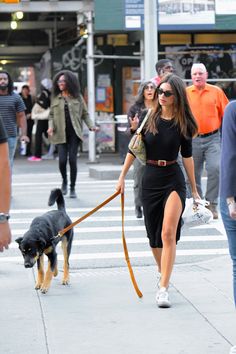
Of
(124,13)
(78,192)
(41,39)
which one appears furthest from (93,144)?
(41,39)

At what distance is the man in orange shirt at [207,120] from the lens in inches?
419

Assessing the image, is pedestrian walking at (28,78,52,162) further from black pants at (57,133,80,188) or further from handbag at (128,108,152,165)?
handbag at (128,108,152,165)

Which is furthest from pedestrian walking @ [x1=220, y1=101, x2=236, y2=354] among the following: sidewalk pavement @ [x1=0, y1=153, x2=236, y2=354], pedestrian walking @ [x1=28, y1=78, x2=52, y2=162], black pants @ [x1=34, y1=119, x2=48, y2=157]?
pedestrian walking @ [x1=28, y1=78, x2=52, y2=162]

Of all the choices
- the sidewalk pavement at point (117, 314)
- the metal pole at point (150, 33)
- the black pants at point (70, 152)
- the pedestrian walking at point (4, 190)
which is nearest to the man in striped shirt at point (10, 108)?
the black pants at point (70, 152)

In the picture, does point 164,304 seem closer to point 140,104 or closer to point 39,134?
point 140,104

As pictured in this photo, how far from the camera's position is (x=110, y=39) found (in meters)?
22.7

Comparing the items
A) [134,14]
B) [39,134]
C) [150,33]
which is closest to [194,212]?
[150,33]

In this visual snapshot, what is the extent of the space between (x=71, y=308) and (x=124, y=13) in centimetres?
1273

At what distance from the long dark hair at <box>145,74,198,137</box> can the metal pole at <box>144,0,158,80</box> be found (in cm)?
784

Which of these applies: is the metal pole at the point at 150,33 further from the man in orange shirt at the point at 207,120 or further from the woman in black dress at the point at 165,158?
the woman in black dress at the point at 165,158

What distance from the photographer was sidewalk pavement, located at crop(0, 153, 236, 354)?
5.70 meters

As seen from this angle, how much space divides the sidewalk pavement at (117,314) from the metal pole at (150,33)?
707 centimetres

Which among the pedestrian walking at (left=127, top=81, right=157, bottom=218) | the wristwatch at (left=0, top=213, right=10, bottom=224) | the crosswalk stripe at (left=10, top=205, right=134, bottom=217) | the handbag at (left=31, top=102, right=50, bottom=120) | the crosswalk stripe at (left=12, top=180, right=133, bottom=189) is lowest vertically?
the crosswalk stripe at (left=12, top=180, right=133, bottom=189)

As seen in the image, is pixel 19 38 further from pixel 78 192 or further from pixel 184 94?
pixel 184 94
